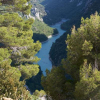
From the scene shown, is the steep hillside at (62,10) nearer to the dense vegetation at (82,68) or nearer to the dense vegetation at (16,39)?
the dense vegetation at (16,39)

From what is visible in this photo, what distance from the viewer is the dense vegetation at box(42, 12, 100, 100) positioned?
592cm

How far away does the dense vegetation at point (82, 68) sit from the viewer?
5.92 metres

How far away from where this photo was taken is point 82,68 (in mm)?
6004

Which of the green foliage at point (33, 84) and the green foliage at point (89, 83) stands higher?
the green foliage at point (33, 84)

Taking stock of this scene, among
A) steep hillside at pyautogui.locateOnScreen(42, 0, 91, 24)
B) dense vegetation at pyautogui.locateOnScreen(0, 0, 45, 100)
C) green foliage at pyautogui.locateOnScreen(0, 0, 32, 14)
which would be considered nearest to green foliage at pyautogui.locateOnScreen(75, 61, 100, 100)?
dense vegetation at pyautogui.locateOnScreen(0, 0, 45, 100)

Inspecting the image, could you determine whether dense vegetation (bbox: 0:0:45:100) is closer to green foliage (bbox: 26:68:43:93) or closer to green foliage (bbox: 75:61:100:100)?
green foliage (bbox: 75:61:100:100)

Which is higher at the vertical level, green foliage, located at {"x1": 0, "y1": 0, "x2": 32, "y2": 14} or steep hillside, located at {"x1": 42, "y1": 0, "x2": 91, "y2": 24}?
steep hillside, located at {"x1": 42, "y1": 0, "x2": 91, "y2": 24}

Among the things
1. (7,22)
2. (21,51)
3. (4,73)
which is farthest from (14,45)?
(4,73)

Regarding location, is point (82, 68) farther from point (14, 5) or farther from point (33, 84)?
point (33, 84)

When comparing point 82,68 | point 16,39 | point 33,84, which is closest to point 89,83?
point 82,68

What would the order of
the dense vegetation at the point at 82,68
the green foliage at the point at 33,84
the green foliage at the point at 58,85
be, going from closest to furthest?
1. the dense vegetation at the point at 82,68
2. the green foliage at the point at 58,85
3. the green foliage at the point at 33,84

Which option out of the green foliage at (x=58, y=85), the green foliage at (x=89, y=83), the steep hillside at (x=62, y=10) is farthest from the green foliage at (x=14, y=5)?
the steep hillside at (x=62, y=10)

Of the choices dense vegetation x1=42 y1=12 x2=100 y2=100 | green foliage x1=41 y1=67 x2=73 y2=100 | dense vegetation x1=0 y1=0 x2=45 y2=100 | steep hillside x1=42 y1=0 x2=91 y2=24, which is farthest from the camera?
steep hillside x1=42 y1=0 x2=91 y2=24

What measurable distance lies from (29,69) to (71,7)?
117195 millimetres
